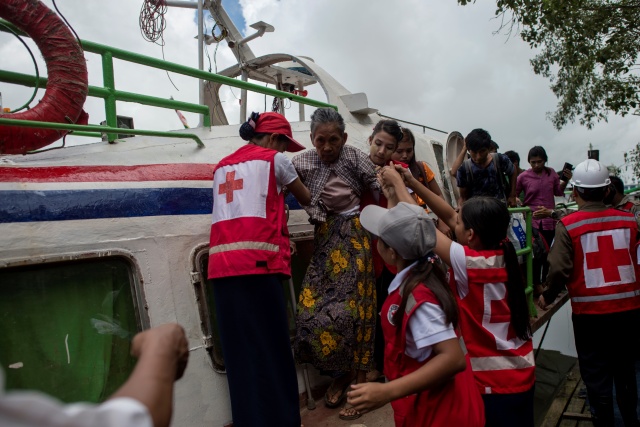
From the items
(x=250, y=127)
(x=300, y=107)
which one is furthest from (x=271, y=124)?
(x=300, y=107)

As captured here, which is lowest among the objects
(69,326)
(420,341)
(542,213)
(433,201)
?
(420,341)

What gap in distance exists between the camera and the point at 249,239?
2.51m

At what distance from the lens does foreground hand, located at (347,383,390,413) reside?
161 cm

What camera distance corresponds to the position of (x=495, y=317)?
2.37 metres

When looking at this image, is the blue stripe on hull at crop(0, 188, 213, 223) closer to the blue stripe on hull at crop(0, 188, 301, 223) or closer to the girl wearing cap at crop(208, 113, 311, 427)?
the blue stripe on hull at crop(0, 188, 301, 223)

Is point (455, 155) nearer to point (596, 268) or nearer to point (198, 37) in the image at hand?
point (596, 268)

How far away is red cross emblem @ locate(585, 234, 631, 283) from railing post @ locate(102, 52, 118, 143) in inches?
128

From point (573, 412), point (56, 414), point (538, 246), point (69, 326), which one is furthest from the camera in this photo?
point (538, 246)

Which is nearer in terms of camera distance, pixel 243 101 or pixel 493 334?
pixel 493 334

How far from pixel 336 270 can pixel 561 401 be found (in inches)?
152

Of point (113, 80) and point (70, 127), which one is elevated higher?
point (113, 80)

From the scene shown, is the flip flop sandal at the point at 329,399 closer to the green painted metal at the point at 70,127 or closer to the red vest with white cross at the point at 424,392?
the red vest with white cross at the point at 424,392

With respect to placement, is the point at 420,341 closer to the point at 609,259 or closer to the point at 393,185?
the point at 393,185

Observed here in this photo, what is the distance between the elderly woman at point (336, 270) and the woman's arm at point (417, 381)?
1182 mm
